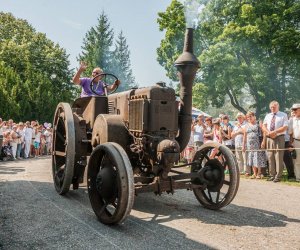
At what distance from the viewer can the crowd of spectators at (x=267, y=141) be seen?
848 centimetres

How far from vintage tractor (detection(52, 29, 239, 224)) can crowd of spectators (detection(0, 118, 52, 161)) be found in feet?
29.4

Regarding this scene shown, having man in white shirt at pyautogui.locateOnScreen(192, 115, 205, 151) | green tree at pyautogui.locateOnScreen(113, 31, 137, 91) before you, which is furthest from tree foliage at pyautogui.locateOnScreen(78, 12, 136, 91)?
man in white shirt at pyautogui.locateOnScreen(192, 115, 205, 151)

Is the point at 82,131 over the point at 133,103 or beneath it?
beneath

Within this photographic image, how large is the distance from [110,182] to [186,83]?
1.78 metres

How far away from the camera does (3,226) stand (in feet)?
12.7

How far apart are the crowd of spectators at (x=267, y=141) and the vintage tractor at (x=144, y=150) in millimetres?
3634

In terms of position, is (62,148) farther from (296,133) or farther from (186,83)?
(296,133)

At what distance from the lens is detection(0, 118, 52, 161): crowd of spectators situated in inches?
590

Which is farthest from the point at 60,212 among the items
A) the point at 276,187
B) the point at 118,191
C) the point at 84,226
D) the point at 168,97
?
the point at 276,187

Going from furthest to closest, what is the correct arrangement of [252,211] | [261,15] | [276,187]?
[261,15], [276,187], [252,211]

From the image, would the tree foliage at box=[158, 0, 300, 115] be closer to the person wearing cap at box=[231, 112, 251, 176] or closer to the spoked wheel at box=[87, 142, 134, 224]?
the person wearing cap at box=[231, 112, 251, 176]

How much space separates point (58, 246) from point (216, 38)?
2519 cm

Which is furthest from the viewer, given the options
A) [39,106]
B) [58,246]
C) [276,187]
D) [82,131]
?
[39,106]

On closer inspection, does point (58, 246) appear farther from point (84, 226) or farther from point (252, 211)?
point (252, 211)
